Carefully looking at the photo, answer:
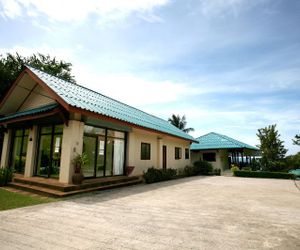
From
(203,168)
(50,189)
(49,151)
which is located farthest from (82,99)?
(203,168)

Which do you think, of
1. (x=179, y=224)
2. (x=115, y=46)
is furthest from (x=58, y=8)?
Answer: (x=179, y=224)

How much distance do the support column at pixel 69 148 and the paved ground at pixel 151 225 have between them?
7.51 ft

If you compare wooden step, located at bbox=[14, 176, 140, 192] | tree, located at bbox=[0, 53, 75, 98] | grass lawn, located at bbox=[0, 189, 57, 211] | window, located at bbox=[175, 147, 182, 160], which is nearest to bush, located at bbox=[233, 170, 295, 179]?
window, located at bbox=[175, 147, 182, 160]

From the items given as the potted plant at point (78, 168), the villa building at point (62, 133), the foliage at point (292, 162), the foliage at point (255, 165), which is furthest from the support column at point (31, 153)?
the foliage at point (292, 162)

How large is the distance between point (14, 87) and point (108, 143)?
21.7 feet

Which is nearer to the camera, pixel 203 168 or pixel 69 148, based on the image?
pixel 69 148

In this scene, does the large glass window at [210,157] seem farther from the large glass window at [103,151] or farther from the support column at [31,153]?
the support column at [31,153]

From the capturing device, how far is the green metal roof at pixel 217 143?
21.7 m

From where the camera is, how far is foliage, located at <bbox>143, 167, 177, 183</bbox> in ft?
42.1

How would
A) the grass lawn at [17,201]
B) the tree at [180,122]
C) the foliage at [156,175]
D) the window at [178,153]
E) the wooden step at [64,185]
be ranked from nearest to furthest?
the grass lawn at [17,201], the wooden step at [64,185], the foliage at [156,175], the window at [178,153], the tree at [180,122]

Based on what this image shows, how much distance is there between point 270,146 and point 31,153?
24838 mm

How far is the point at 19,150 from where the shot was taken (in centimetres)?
1238

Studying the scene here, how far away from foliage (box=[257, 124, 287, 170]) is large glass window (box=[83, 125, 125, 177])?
60.4 feet

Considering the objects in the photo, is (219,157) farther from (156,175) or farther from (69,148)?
(69,148)
